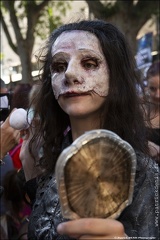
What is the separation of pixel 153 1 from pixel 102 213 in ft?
23.4

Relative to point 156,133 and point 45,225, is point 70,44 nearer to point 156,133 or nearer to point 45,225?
point 45,225

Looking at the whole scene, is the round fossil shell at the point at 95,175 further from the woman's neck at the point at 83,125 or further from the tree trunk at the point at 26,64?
the tree trunk at the point at 26,64

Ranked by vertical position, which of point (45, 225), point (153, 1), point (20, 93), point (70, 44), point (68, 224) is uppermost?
point (153, 1)

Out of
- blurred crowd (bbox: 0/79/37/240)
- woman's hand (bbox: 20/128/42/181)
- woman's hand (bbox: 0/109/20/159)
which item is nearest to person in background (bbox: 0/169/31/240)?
blurred crowd (bbox: 0/79/37/240)

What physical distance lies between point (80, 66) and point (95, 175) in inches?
19.3

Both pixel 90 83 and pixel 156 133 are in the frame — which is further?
pixel 156 133

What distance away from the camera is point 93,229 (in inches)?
36.9

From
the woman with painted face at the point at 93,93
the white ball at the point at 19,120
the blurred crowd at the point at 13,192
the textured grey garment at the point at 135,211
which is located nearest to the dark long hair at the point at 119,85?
the woman with painted face at the point at 93,93

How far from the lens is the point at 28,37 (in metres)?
13.0

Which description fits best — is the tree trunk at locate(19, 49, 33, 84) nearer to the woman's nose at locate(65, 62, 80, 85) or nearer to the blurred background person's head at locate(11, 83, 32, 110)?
the blurred background person's head at locate(11, 83, 32, 110)

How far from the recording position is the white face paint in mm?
1345

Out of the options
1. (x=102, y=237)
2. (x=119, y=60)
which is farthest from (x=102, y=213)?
(x=119, y=60)

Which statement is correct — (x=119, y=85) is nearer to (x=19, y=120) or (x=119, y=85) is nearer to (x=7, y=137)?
(x=19, y=120)

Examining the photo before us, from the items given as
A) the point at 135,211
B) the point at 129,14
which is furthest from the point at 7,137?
the point at 129,14
